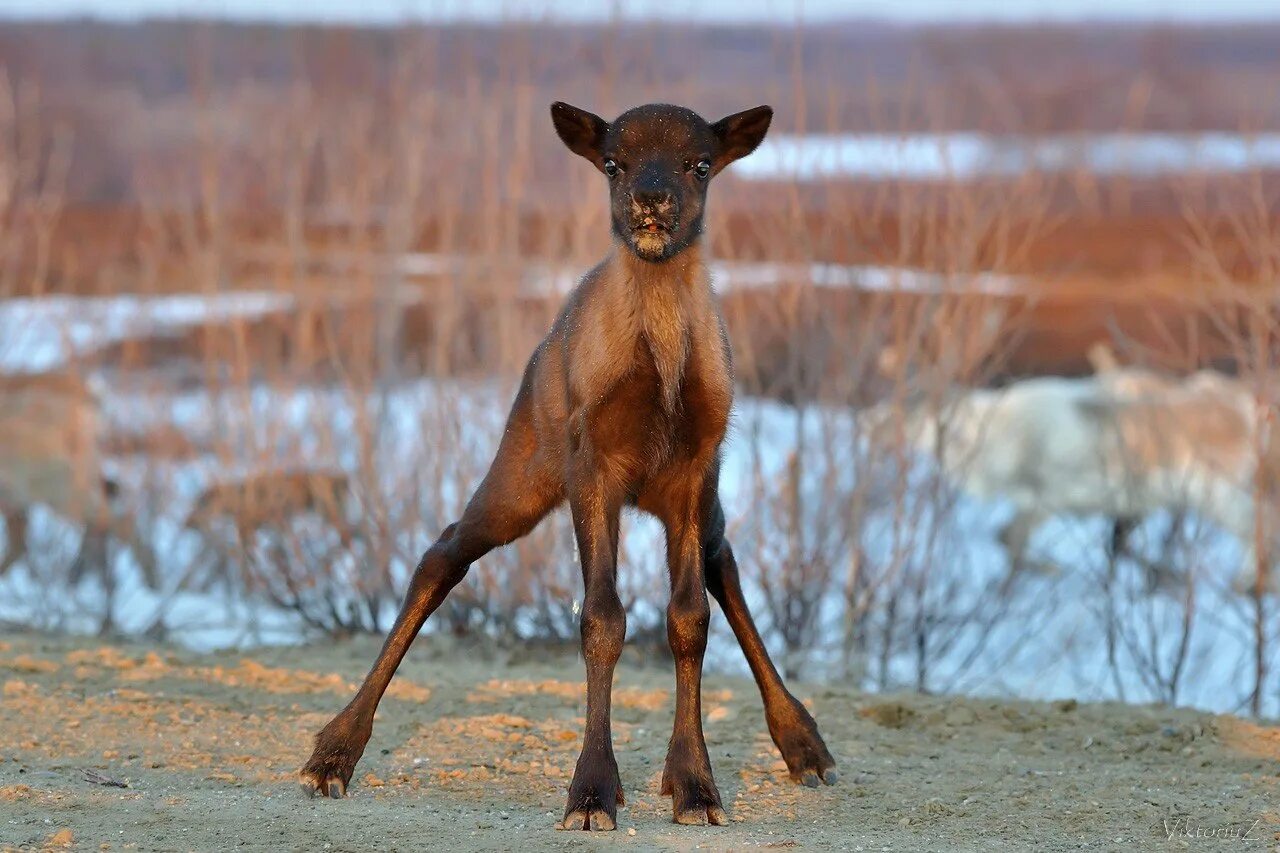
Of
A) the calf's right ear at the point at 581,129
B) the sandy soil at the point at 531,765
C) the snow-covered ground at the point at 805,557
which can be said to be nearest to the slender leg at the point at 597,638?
the sandy soil at the point at 531,765

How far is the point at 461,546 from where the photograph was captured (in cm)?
619

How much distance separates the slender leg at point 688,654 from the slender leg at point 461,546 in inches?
20.0

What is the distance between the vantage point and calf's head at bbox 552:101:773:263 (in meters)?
5.36

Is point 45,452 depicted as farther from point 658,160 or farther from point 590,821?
point 590,821

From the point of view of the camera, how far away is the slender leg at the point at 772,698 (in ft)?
20.1

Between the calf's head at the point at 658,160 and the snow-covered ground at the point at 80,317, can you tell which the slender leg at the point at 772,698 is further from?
the snow-covered ground at the point at 80,317

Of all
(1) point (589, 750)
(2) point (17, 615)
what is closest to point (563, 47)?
(2) point (17, 615)

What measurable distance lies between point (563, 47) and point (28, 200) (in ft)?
13.5

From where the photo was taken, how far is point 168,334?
18250 millimetres

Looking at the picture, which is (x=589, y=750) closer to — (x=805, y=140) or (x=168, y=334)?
(x=805, y=140)

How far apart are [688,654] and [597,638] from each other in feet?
1.15

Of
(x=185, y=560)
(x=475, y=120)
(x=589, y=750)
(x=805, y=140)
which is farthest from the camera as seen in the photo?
(x=185, y=560)

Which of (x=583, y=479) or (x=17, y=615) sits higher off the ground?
(x=583, y=479)

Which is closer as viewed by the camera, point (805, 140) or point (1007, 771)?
point (1007, 771)
